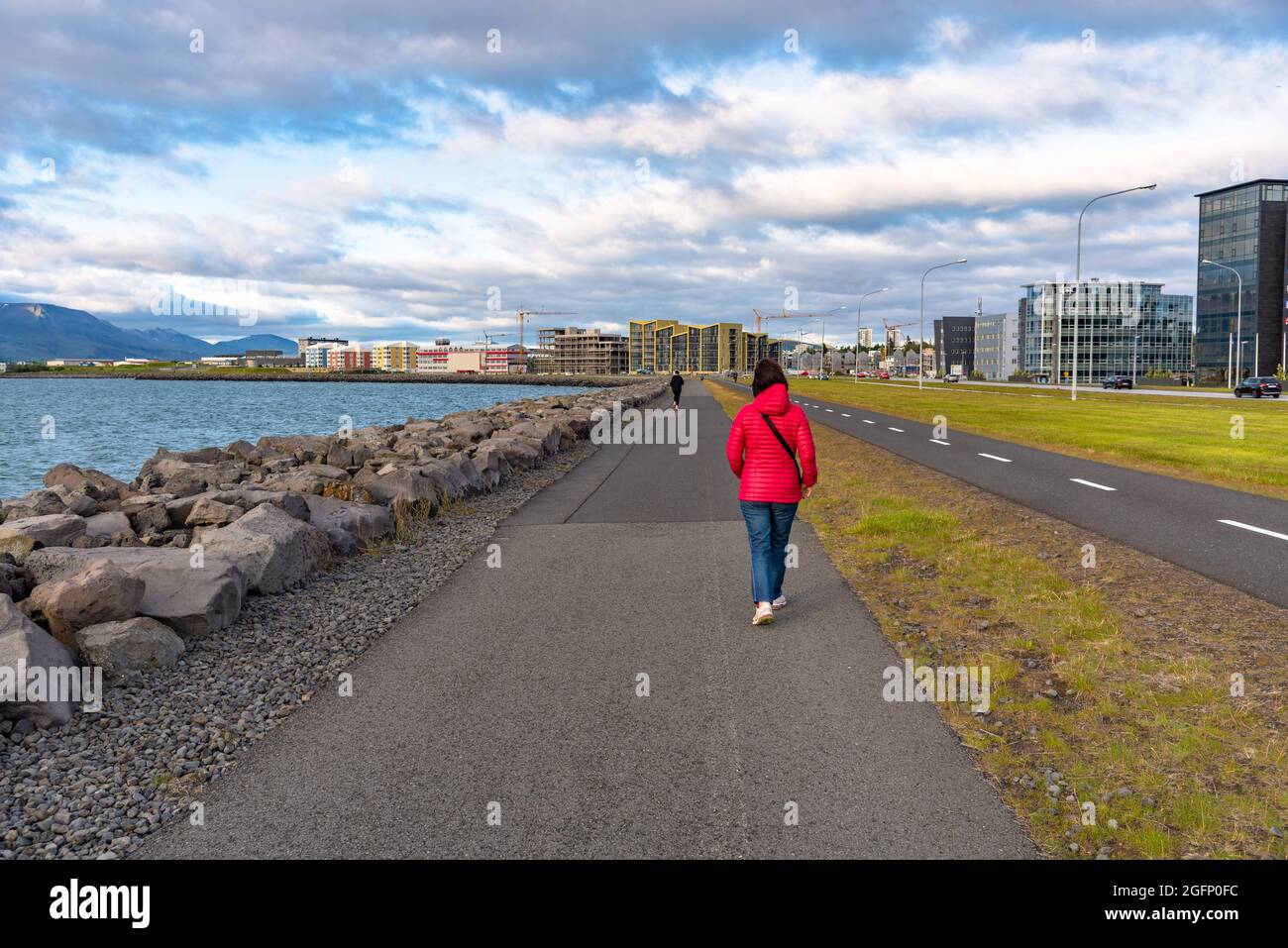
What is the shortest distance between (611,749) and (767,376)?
3697 millimetres

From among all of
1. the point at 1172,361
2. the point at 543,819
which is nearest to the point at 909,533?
the point at 543,819

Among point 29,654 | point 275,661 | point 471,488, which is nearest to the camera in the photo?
point 29,654

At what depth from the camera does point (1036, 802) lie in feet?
13.4

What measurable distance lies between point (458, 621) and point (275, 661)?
150 cm

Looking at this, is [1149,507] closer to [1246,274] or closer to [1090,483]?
[1090,483]

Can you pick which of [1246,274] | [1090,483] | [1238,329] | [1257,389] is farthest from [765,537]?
[1246,274]

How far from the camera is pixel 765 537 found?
719cm

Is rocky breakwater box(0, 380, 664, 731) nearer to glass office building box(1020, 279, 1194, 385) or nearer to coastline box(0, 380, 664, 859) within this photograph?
coastline box(0, 380, 664, 859)

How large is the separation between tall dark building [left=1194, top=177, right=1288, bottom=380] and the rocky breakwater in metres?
112

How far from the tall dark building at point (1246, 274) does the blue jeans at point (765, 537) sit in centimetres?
11351

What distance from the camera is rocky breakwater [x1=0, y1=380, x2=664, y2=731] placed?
5.95m

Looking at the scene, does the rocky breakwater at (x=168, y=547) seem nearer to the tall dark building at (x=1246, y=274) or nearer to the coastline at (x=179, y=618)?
the coastline at (x=179, y=618)
